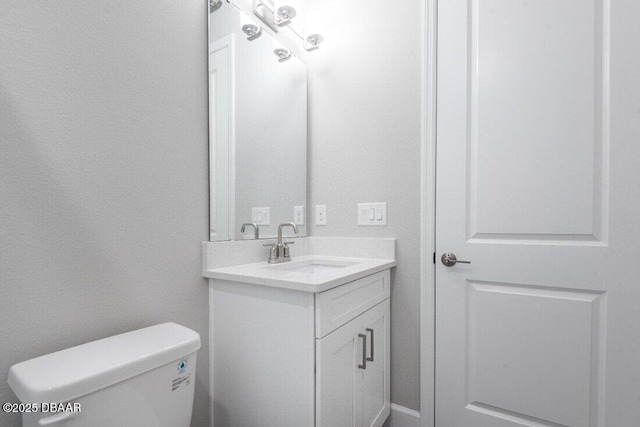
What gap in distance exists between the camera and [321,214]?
1787 millimetres

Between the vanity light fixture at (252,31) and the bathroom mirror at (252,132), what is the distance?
2 cm

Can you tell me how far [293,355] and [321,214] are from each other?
3.01ft

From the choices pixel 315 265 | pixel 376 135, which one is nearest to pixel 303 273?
pixel 315 265

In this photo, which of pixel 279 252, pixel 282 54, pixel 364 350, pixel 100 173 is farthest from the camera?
pixel 282 54

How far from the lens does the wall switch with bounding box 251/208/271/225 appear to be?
4.93ft

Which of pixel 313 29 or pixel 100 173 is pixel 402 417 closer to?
pixel 100 173

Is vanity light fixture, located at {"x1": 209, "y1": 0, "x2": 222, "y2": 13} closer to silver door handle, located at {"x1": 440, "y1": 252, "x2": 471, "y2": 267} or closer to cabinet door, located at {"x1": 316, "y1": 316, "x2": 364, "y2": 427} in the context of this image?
cabinet door, located at {"x1": 316, "y1": 316, "x2": 364, "y2": 427}

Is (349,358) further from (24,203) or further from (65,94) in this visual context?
(65,94)

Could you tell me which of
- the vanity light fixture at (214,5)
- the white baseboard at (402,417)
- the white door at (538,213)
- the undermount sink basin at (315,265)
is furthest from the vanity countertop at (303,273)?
the vanity light fixture at (214,5)

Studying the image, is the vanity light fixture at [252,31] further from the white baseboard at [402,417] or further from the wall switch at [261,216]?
the white baseboard at [402,417]

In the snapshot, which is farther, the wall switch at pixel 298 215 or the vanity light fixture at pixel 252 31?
the wall switch at pixel 298 215

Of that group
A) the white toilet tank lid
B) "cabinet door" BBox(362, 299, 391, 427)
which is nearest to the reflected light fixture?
"cabinet door" BBox(362, 299, 391, 427)

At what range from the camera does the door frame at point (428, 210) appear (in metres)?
1.45

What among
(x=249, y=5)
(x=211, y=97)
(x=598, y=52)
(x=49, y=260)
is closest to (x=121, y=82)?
(x=211, y=97)
